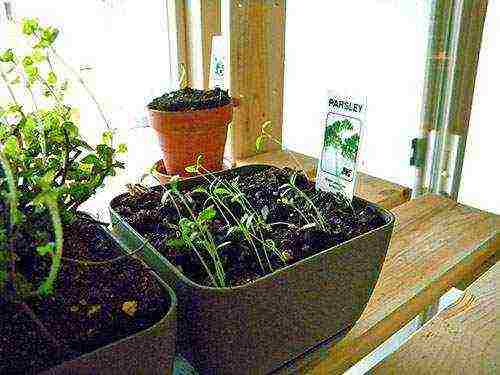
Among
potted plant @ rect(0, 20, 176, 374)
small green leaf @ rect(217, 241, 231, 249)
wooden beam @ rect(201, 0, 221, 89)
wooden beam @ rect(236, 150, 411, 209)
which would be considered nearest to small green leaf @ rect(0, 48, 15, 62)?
potted plant @ rect(0, 20, 176, 374)

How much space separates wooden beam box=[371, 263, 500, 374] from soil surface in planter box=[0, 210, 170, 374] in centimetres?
33

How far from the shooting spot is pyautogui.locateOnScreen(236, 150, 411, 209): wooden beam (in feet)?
2.91

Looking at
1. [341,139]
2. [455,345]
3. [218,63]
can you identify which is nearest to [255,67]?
[218,63]

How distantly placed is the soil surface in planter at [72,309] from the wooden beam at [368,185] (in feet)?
1.60

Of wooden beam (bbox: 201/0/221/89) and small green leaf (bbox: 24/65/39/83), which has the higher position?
wooden beam (bbox: 201/0/221/89)

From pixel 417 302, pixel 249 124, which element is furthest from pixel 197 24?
pixel 417 302

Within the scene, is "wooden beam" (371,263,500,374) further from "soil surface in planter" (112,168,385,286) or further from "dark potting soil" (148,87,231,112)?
"dark potting soil" (148,87,231,112)

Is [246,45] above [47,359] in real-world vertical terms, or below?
above

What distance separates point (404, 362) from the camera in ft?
1.87

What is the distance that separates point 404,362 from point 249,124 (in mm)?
619

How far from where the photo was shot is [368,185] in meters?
0.94

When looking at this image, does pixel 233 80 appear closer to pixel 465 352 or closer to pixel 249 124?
pixel 249 124

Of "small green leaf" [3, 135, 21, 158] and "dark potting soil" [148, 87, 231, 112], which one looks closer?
"small green leaf" [3, 135, 21, 158]

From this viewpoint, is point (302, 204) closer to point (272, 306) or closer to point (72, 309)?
point (272, 306)
